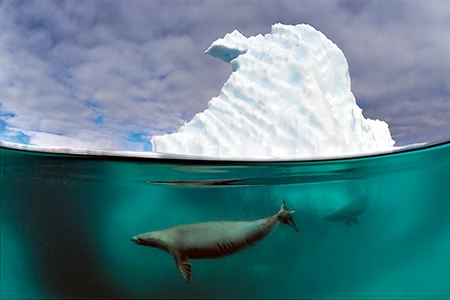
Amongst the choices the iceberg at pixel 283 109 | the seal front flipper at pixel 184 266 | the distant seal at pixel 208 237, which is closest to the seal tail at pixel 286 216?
the distant seal at pixel 208 237

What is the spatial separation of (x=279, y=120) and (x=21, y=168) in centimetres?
123

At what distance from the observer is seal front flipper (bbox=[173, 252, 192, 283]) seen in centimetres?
96

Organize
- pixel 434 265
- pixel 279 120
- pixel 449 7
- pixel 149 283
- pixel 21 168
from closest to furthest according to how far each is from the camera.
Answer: pixel 149 283 < pixel 21 168 < pixel 434 265 < pixel 449 7 < pixel 279 120

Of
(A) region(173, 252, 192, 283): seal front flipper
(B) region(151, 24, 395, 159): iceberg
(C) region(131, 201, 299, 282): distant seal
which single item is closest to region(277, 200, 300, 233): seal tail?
(C) region(131, 201, 299, 282): distant seal

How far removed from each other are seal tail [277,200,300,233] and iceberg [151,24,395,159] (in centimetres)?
93

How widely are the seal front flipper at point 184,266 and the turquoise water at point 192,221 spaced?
0.04 feet

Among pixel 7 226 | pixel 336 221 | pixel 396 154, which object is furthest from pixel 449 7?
pixel 7 226

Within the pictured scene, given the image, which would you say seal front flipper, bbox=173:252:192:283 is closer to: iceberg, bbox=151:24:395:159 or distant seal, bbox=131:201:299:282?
distant seal, bbox=131:201:299:282

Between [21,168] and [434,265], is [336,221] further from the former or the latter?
[21,168]

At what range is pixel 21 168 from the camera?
1.11 m

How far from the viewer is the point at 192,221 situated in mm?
1008

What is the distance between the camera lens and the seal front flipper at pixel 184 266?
37.9 inches

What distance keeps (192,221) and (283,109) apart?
117cm

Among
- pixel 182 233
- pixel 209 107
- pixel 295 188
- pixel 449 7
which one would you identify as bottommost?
pixel 182 233
